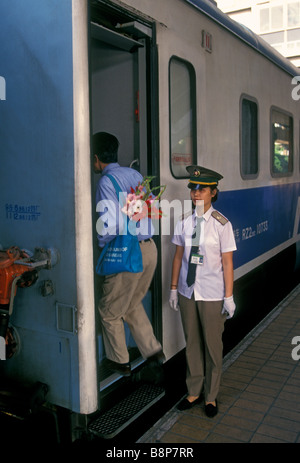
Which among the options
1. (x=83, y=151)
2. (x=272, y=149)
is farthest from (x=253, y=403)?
(x=272, y=149)

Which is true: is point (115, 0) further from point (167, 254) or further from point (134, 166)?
point (167, 254)

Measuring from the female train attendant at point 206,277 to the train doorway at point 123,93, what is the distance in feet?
0.96

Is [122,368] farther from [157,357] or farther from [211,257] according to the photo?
[211,257]

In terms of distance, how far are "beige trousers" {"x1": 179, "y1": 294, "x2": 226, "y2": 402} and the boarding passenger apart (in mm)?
271

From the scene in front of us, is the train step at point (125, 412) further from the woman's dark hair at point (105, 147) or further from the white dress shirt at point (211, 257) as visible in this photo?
the woman's dark hair at point (105, 147)

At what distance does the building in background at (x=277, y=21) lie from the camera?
38344 mm

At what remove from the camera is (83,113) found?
2619mm

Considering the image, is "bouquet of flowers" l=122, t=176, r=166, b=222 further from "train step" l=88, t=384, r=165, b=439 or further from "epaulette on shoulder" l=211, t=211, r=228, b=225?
"train step" l=88, t=384, r=165, b=439

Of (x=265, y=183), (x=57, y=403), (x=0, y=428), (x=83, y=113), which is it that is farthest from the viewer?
(x=265, y=183)

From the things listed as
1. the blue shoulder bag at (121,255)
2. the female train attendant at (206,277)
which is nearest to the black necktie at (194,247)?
the female train attendant at (206,277)

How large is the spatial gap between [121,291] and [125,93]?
1457 millimetres
